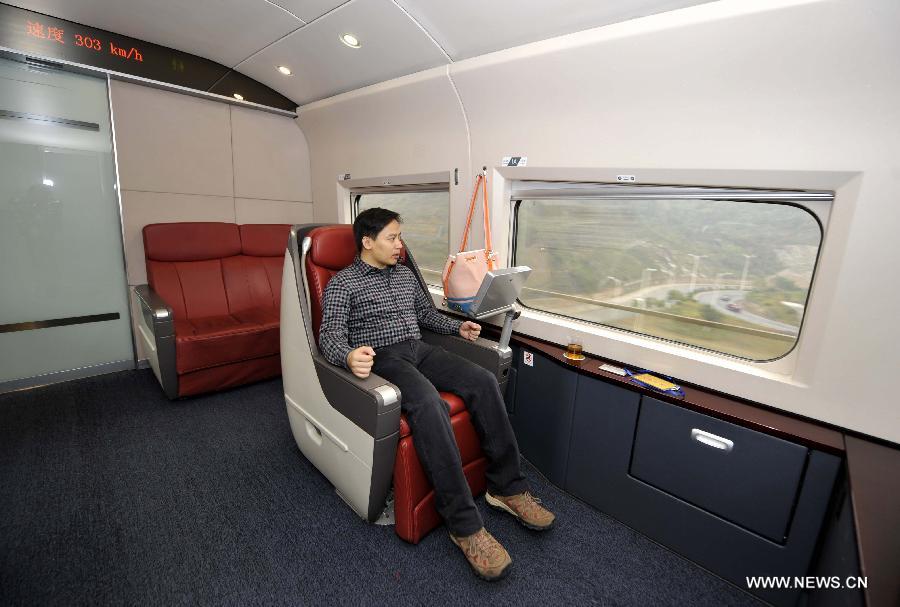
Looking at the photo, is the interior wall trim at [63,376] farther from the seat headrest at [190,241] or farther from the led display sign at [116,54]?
the led display sign at [116,54]

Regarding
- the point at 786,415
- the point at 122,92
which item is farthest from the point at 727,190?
the point at 122,92

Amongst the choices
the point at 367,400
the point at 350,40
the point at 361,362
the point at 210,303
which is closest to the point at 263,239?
the point at 210,303

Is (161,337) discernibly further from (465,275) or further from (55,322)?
(465,275)

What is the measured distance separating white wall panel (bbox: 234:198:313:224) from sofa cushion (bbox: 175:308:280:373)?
3.56 feet

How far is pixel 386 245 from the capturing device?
2.11 m

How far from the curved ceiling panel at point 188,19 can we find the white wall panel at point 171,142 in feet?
1.48

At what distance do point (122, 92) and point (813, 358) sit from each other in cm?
468

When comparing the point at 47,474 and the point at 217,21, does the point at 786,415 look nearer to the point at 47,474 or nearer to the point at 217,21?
the point at 47,474

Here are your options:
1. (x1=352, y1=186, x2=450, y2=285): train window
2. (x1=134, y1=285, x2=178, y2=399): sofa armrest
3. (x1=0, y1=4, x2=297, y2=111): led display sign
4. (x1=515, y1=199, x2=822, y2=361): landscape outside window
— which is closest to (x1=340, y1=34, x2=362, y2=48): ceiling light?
(x1=352, y1=186, x2=450, y2=285): train window

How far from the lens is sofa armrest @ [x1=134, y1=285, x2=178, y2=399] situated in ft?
9.19

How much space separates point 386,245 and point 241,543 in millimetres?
1523

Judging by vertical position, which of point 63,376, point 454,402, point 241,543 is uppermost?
point 454,402

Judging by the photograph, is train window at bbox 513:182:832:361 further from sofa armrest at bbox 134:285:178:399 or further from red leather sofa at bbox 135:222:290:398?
sofa armrest at bbox 134:285:178:399

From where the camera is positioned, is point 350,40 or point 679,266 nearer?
point 679,266
